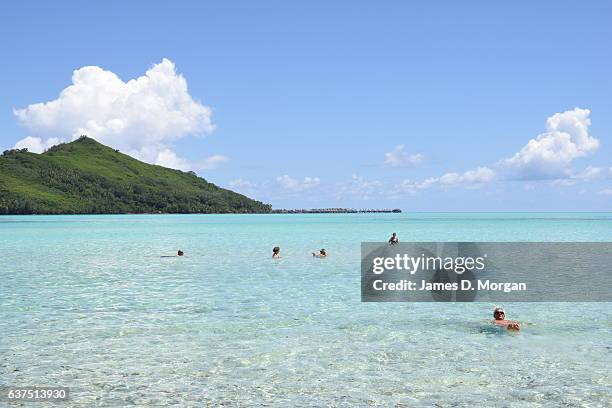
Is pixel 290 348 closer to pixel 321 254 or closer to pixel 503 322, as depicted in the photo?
pixel 503 322

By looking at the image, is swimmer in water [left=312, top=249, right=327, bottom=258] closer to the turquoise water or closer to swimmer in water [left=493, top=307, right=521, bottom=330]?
the turquoise water

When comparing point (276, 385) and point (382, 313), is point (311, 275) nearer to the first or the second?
point (382, 313)

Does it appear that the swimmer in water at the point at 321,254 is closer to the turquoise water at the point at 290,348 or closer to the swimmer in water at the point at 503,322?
the turquoise water at the point at 290,348

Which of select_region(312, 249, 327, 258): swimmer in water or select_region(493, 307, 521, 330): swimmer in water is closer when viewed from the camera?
select_region(493, 307, 521, 330): swimmer in water

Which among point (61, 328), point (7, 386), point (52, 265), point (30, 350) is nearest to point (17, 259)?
point (52, 265)

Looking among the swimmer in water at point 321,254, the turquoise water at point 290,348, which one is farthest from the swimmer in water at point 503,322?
the swimmer in water at point 321,254

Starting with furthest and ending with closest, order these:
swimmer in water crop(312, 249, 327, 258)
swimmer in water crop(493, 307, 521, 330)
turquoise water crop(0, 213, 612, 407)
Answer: swimmer in water crop(312, 249, 327, 258) → swimmer in water crop(493, 307, 521, 330) → turquoise water crop(0, 213, 612, 407)

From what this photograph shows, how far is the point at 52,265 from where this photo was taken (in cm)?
5406

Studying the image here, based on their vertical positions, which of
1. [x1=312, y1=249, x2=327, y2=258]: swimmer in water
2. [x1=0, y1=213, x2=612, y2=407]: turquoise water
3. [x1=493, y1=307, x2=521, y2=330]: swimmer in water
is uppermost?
[x1=312, y1=249, x2=327, y2=258]: swimmer in water

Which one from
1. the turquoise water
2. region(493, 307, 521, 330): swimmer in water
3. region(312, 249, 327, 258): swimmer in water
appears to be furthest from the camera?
region(312, 249, 327, 258): swimmer in water

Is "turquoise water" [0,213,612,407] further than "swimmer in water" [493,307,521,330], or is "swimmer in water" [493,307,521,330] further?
"swimmer in water" [493,307,521,330]

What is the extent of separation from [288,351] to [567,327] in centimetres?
1272

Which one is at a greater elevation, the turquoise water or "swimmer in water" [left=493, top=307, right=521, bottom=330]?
"swimmer in water" [left=493, top=307, right=521, bottom=330]

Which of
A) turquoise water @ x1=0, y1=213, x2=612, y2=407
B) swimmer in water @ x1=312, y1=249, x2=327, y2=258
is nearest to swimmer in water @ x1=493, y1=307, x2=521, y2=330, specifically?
turquoise water @ x1=0, y1=213, x2=612, y2=407
